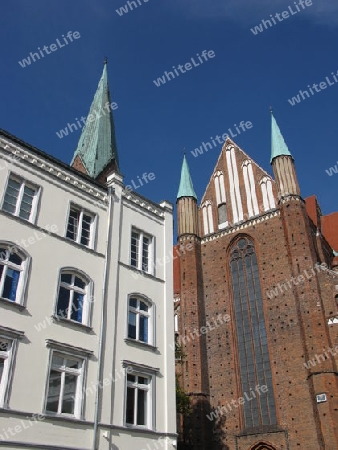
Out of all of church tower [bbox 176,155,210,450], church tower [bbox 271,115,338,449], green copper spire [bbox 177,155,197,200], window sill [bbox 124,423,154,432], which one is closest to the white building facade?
window sill [bbox 124,423,154,432]

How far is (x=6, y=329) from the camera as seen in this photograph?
10.3 m

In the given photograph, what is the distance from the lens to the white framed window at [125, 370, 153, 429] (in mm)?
12023

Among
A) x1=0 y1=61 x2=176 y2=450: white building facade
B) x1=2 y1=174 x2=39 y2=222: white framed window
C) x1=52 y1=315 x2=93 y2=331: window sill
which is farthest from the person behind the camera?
x1=2 y1=174 x2=39 y2=222: white framed window

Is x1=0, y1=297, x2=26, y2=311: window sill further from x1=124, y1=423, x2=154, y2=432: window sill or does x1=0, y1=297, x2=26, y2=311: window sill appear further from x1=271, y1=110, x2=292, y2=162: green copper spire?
x1=271, y1=110, x2=292, y2=162: green copper spire

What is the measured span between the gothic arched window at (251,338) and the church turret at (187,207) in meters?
3.71

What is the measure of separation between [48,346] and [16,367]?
3.13 feet

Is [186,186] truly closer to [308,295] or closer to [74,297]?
[308,295]

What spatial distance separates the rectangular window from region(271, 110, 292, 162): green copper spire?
22631 mm

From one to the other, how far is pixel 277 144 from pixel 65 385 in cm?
2560

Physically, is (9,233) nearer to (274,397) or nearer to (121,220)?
(121,220)

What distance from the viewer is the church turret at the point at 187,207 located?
33.1 m

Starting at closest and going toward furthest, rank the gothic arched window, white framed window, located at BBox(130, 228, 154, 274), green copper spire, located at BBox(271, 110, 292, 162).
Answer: white framed window, located at BBox(130, 228, 154, 274) < the gothic arched window < green copper spire, located at BBox(271, 110, 292, 162)

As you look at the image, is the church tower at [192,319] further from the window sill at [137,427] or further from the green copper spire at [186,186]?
the window sill at [137,427]

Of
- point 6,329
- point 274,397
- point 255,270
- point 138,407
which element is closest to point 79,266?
point 6,329
